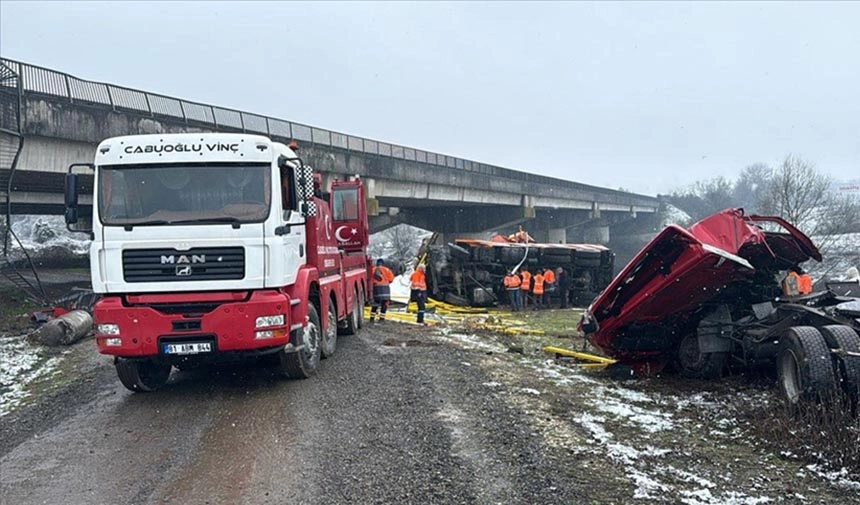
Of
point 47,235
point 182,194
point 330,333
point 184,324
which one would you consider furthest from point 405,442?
point 47,235

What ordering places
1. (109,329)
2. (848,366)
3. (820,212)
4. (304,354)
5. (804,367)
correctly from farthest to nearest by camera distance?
(820,212) → (304,354) → (109,329) → (804,367) → (848,366)

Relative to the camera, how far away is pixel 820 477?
15.1 ft

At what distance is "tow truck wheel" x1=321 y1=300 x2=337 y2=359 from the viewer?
9.12m

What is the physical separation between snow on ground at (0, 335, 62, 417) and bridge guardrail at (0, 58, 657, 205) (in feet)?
20.4

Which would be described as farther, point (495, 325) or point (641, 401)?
point (495, 325)

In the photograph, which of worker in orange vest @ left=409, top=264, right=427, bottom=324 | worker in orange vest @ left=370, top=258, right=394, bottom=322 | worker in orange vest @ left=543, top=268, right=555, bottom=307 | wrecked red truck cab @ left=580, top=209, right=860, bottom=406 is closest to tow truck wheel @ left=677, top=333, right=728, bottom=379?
wrecked red truck cab @ left=580, top=209, right=860, bottom=406

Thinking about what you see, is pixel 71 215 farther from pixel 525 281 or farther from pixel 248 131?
pixel 248 131

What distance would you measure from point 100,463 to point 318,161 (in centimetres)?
2024

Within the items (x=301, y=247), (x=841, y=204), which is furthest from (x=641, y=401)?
(x=841, y=204)

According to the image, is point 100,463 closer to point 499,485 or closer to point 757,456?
point 499,485

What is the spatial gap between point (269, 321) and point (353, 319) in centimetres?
557

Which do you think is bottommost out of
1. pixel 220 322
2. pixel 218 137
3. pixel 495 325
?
pixel 495 325

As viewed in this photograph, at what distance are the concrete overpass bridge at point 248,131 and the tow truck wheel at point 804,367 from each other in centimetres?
1577

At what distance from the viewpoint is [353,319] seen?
40.6 feet
